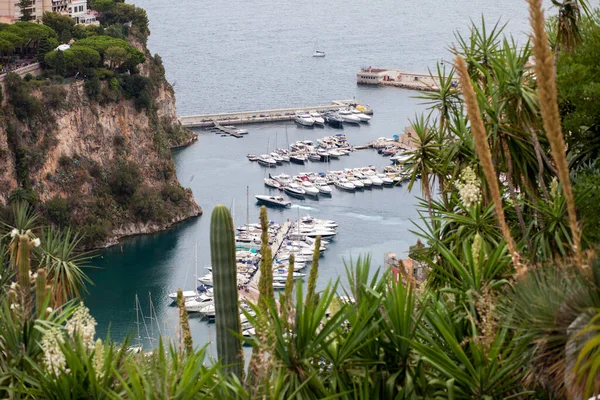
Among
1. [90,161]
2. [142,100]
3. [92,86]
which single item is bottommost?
[90,161]

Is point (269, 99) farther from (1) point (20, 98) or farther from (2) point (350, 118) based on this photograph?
(1) point (20, 98)

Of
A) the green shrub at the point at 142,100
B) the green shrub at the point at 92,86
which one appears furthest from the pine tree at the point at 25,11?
the green shrub at the point at 142,100

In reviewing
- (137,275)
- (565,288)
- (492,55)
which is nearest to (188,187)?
(137,275)

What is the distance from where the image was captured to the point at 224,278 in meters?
9.95

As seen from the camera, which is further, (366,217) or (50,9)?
(50,9)

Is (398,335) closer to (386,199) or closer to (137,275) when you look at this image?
(137,275)

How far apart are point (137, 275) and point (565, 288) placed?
48.4m

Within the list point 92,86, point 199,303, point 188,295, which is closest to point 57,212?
point 92,86

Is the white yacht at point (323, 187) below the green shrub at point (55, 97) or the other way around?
below

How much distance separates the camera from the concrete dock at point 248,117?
8925 centimetres

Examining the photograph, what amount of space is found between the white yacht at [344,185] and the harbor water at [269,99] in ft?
1.86

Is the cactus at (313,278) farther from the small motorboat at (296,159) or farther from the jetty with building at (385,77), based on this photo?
the jetty with building at (385,77)

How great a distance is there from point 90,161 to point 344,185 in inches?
722

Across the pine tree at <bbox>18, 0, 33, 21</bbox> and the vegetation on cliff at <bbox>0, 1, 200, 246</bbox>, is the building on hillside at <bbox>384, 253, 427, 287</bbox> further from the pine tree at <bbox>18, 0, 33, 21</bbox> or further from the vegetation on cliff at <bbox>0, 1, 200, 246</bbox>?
the pine tree at <bbox>18, 0, 33, 21</bbox>
